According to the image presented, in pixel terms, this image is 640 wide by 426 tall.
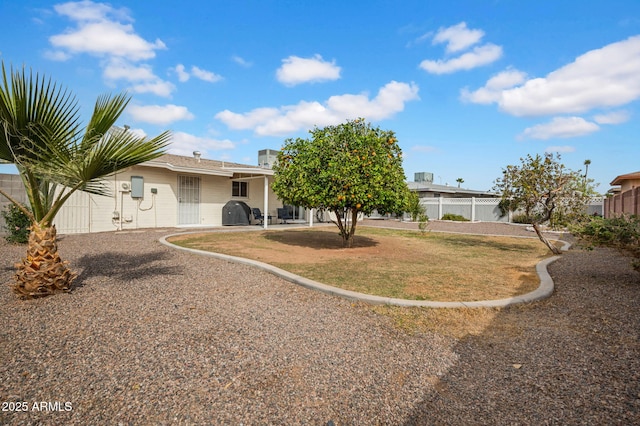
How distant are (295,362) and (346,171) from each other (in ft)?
19.2

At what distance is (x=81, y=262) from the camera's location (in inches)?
276

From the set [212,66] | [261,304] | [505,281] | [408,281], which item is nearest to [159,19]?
[212,66]

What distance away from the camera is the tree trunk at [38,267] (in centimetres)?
432

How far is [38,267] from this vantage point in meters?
4.36

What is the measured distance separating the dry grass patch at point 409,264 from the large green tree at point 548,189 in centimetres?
138

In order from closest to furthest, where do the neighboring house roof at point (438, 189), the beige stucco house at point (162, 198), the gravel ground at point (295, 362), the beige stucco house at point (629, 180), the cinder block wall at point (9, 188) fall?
1. the gravel ground at point (295, 362)
2. the cinder block wall at point (9, 188)
3. the beige stucco house at point (162, 198)
4. the beige stucco house at point (629, 180)
5. the neighboring house roof at point (438, 189)

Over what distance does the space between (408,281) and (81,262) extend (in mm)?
6855

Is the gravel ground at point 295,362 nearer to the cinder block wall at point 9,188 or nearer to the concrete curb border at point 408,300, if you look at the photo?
the concrete curb border at point 408,300

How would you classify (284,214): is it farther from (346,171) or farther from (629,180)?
(629,180)

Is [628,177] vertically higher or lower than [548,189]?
higher

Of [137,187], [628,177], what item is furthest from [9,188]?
[628,177]

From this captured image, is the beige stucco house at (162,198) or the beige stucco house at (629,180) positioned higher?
the beige stucco house at (629,180)

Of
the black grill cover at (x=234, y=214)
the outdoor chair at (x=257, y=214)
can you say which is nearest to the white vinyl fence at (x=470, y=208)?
the outdoor chair at (x=257, y=214)

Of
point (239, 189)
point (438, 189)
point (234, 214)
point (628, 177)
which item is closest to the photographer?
point (234, 214)
